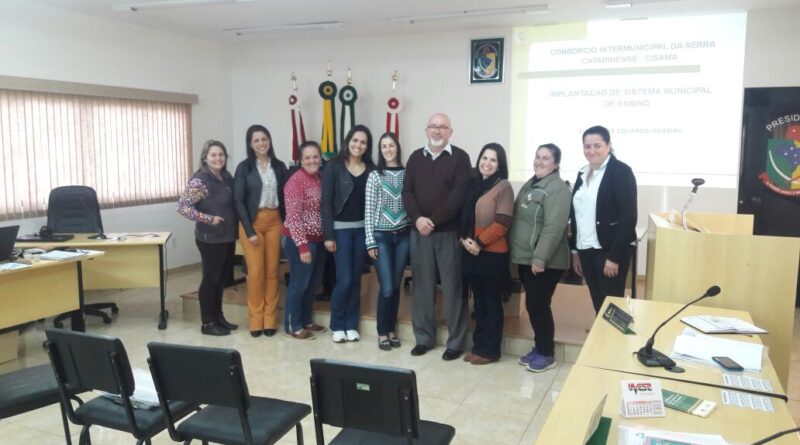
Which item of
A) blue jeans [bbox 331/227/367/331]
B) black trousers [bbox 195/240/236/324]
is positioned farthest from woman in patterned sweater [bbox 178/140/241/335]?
blue jeans [bbox 331/227/367/331]

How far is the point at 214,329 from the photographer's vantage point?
4.33m

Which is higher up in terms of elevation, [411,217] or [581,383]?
[411,217]

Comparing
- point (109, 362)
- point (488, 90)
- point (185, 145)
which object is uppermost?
point (488, 90)

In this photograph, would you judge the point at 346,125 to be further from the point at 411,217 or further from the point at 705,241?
the point at 705,241

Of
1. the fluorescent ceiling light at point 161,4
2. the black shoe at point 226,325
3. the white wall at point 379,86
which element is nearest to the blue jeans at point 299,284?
the black shoe at point 226,325

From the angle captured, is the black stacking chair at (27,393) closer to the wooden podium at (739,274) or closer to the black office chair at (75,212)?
the black office chair at (75,212)

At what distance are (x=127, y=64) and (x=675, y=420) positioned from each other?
18.7 feet

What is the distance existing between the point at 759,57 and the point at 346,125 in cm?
398

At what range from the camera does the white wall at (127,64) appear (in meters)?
4.80

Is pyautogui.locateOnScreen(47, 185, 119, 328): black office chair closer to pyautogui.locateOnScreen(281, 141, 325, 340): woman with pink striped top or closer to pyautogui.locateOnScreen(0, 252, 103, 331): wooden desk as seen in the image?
pyautogui.locateOnScreen(0, 252, 103, 331): wooden desk

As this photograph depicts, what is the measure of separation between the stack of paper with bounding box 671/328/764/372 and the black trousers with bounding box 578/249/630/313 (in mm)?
1107

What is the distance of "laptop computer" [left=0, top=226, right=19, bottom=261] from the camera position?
346cm

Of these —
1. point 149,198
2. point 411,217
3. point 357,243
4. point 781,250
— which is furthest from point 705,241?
point 149,198

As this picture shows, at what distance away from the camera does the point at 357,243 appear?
12.9 feet
